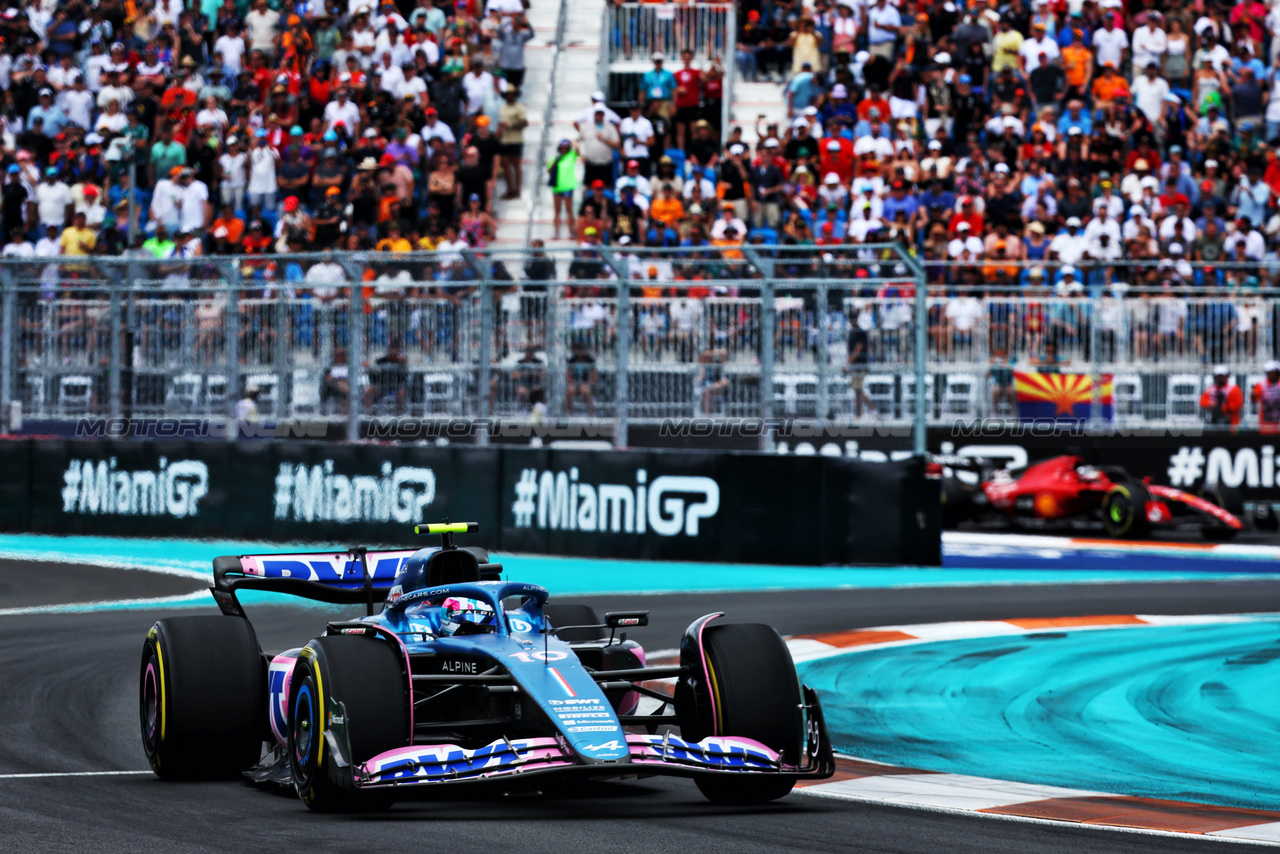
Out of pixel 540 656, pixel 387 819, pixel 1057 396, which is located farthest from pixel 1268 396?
pixel 387 819

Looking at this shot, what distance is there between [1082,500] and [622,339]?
19.0ft

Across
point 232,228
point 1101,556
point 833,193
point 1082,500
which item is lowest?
point 1101,556

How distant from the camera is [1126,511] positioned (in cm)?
1997

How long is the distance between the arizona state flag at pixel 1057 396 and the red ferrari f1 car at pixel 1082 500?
1.70 feet

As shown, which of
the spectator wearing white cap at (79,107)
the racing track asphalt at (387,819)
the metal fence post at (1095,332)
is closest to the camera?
the racing track asphalt at (387,819)

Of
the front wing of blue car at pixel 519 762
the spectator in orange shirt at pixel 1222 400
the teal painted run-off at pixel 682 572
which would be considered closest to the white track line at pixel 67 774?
the front wing of blue car at pixel 519 762

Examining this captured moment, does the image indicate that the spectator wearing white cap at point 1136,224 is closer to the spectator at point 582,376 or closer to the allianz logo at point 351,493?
the spectator at point 582,376

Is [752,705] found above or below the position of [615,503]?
above

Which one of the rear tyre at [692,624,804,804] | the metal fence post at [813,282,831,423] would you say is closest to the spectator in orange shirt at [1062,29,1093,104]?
the metal fence post at [813,282,831,423]

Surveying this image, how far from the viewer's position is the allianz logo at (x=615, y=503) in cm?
1759

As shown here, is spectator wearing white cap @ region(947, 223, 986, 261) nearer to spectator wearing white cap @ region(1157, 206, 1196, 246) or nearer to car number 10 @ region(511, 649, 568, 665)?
spectator wearing white cap @ region(1157, 206, 1196, 246)

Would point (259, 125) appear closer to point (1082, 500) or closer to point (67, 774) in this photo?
point (1082, 500)

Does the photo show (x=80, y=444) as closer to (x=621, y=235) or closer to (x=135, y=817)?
(x=621, y=235)

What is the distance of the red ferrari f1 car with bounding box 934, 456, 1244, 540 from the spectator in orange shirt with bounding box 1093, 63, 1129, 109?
5.79m
